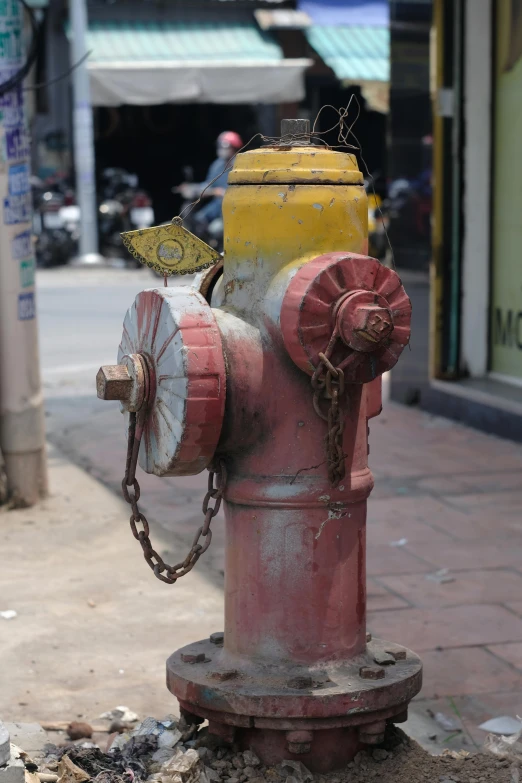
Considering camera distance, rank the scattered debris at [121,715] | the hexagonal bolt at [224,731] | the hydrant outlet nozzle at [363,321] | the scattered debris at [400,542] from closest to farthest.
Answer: the hydrant outlet nozzle at [363,321], the hexagonal bolt at [224,731], the scattered debris at [121,715], the scattered debris at [400,542]

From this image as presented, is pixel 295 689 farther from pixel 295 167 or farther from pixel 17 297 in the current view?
pixel 17 297

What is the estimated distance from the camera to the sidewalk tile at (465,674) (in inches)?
132

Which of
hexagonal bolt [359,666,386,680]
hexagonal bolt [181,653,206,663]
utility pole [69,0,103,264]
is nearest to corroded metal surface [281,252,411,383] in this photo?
hexagonal bolt [359,666,386,680]

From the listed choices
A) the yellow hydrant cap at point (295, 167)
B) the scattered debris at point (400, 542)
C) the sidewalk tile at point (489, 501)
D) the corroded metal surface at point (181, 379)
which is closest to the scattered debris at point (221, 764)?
the corroded metal surface at point (181, 379)

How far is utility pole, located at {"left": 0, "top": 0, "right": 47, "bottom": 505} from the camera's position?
4.97 meters

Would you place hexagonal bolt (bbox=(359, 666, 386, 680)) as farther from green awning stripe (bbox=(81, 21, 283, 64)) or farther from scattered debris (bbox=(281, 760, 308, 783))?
green awning stripe (bbox=(81, 21, 283, 64))

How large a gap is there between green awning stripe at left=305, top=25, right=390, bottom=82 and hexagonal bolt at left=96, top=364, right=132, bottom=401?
54.7ft

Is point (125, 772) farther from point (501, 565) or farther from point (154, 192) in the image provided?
point (154, 192)

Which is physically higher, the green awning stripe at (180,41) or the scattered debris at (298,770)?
the green awning stripe at (180,41)

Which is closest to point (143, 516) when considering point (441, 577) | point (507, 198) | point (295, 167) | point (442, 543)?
point (295, 167)

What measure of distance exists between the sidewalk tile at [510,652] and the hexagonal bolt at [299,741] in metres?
1.24

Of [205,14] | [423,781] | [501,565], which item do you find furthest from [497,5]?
[205,14]

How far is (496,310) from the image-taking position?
6855 millimetres

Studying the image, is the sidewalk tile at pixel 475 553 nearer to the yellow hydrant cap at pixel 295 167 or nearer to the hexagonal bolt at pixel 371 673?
the hexagonal bolt at pixel 371 673
